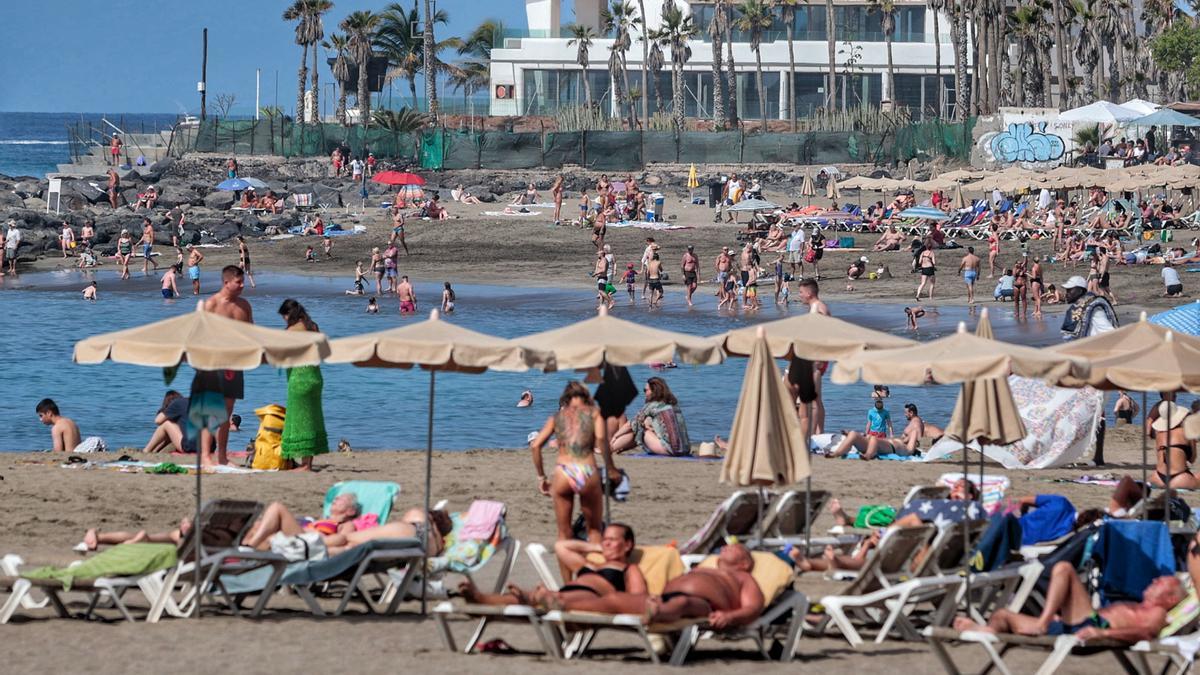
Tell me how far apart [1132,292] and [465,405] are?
13.8m

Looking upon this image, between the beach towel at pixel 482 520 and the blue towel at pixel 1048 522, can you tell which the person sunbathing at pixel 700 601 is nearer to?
the beach towel at pixel 482 520

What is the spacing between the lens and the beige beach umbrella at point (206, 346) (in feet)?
28.5

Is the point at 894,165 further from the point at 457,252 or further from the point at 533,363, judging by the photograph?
the point at 533,363

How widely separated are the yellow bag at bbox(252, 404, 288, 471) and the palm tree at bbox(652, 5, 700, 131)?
59.2 m

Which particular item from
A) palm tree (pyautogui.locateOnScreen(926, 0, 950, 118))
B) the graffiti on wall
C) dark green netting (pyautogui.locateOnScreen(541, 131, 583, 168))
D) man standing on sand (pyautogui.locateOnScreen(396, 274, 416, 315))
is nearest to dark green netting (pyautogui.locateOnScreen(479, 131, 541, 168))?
dark green netting (pyautogui.locateOnScreen(541, 131, 583, 168))

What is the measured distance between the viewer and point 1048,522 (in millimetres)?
9875

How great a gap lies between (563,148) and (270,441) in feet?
153

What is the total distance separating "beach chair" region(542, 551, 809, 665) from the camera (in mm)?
7789

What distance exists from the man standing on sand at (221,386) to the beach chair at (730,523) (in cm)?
280

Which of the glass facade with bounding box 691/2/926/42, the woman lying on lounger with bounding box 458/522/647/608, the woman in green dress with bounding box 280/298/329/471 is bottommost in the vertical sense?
the woman lying on lounger with bounding box 458/522/647/608

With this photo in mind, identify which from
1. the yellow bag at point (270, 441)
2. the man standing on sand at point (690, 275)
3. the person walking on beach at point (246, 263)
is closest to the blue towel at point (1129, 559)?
the yellow bag at point (270, 441)

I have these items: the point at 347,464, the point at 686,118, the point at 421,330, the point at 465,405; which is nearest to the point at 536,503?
the point at 347,464

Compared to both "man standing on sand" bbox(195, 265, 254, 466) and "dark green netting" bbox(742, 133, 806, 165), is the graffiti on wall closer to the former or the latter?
"dark green netting" bbox(742, 133, 806, 165)

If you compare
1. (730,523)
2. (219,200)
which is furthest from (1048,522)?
(219,200)
